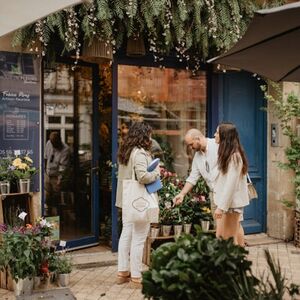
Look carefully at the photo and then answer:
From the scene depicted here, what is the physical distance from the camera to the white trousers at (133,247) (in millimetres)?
5742

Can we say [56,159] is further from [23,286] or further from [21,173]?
[23,286]

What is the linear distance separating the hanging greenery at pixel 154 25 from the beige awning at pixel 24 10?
2.33 metres

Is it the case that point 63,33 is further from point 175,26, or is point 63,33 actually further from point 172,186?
point 172,186

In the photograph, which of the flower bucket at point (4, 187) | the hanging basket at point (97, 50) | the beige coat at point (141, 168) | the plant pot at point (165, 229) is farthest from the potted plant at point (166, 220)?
the hanging basket at point (97, 50)

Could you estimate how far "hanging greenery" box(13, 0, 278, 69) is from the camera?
6.18 m

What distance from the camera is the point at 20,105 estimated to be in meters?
6.48

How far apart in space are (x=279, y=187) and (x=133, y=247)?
3.22m

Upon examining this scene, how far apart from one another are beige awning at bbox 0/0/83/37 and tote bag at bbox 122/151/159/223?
2.19m

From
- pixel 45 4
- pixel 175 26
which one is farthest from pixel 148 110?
pixel 45 4

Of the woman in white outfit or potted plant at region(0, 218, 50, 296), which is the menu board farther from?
the woman in white outfit

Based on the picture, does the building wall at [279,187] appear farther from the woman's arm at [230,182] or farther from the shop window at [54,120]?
the shop window at [54,120]

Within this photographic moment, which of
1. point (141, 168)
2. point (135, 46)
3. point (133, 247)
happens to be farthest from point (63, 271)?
point (135, 46)

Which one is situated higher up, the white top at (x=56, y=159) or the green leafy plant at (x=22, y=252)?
the white top at (x=56, y=159)

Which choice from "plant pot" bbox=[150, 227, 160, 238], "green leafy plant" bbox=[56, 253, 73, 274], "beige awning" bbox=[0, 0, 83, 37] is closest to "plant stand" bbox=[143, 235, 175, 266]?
"plant pot" bbox=[150, 227, 160, 238]
